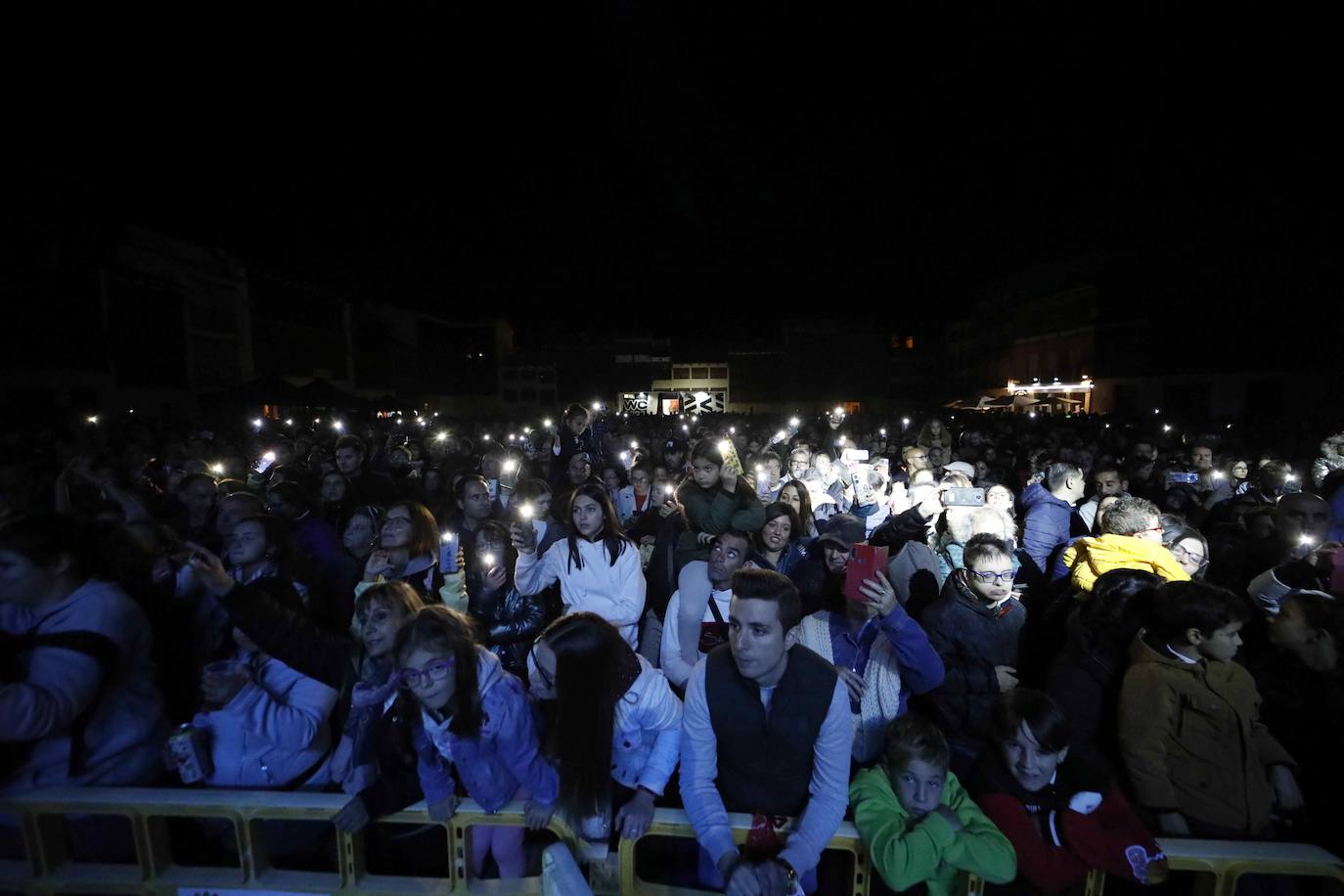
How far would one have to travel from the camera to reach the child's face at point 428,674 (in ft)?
7.15

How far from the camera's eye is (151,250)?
2050 cm

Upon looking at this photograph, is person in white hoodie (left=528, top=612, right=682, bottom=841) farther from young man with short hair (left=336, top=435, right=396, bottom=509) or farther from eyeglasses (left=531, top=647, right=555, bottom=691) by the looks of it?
young man with short hair (left=336, top=435, right=396, bottom=509)

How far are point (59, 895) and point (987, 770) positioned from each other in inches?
141

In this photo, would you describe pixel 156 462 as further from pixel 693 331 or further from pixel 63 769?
pixel 693 331

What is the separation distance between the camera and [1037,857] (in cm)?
208

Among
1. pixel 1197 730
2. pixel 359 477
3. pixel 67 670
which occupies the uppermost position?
pixel 359 477

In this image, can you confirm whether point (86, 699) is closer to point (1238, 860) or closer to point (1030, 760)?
point (1030, 760)

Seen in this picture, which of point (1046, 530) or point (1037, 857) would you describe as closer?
point (1037, 857)

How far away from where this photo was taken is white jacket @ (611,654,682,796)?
7.68 feet

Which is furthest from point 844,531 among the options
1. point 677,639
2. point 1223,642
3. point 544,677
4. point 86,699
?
point 86,699

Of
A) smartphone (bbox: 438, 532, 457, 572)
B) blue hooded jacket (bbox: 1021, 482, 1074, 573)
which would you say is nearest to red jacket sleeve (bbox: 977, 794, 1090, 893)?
smartphone (bbox: 438, 532, 457, 572)

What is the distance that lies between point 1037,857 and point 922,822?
0.40 metres

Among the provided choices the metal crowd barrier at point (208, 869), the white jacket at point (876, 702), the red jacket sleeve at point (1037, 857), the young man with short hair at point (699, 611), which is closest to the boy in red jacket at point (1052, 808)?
the red jacket sleeve at point (1037, 857)

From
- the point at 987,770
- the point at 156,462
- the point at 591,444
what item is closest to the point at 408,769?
the point at 987,770
